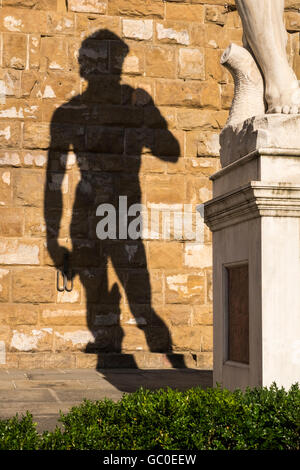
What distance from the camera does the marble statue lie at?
537cm

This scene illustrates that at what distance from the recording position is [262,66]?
5516 millimetres

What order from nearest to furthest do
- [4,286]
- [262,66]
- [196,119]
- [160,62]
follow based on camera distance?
[262,66], [4,286], [160,62], [196,119]

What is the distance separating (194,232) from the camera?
9688mm

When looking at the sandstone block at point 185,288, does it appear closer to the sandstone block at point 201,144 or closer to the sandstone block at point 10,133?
the sandstone block at point 201,144

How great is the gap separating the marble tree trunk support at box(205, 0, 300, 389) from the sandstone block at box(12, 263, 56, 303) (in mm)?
3880

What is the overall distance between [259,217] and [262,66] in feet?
4.61

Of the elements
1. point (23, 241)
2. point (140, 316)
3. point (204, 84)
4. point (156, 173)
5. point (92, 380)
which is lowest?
point (92, 380)

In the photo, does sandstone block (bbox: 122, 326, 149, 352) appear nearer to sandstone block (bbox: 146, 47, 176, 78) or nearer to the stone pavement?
the stone pavement

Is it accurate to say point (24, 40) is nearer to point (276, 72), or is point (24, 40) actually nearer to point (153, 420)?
point (276, 72)

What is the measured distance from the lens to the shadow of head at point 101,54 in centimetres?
960

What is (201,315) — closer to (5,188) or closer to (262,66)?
(5,188)

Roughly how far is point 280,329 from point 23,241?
510cm

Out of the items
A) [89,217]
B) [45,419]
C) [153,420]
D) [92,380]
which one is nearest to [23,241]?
[89,217]

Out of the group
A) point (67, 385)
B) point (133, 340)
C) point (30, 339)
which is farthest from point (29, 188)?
point (67, 385)
